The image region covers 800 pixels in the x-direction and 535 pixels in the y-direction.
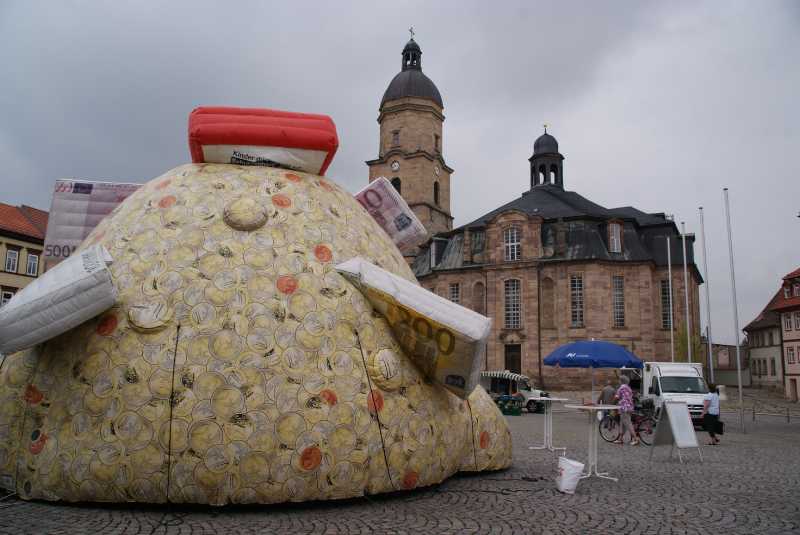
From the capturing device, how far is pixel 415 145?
5462 cm

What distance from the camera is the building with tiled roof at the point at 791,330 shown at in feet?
146

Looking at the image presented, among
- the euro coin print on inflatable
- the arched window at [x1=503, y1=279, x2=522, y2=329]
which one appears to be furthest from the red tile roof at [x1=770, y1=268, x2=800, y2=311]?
the euro coin print on inflatable

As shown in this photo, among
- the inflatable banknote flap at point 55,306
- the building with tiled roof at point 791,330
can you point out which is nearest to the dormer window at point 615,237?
the building with tiled roof at point 791,330

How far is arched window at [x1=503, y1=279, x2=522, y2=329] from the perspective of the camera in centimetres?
4447

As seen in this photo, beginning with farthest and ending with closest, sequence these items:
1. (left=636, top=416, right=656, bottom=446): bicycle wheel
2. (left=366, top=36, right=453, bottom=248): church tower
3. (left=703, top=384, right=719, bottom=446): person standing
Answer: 1. (left=366, top=36, right=453, bottom=248): church tower
2. (left=636, top=416, right=656, bottom=446): bicycle wheel
3. (left=703, top=384, right=719, bottom=446): person standing

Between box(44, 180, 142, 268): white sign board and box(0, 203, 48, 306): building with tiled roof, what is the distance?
28717 mm

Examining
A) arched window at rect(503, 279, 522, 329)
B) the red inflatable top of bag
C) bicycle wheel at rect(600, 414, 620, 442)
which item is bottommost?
bicycle wheel at rect(600, 414, 620, 442)

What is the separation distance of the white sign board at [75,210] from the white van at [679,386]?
17.5 m

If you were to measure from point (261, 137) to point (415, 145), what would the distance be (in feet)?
157

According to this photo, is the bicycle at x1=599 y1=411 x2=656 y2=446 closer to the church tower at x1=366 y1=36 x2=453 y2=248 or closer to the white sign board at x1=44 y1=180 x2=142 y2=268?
the white sign board at x1=44 y1=180 x2=142 y2=268

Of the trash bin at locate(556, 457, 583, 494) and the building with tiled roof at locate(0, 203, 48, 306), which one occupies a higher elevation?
the building with tiled roof at locate(0, 203, 48, 306)

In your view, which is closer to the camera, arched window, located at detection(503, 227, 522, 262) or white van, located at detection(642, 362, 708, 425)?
white van, located at detection(642, 362, 708, 425)

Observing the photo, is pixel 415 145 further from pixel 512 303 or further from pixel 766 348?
pixel 766 348

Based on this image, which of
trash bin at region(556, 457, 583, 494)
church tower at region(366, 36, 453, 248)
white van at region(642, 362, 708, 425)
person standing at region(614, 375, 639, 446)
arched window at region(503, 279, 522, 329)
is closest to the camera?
trash bin at region(556, 457, 583, 494)
